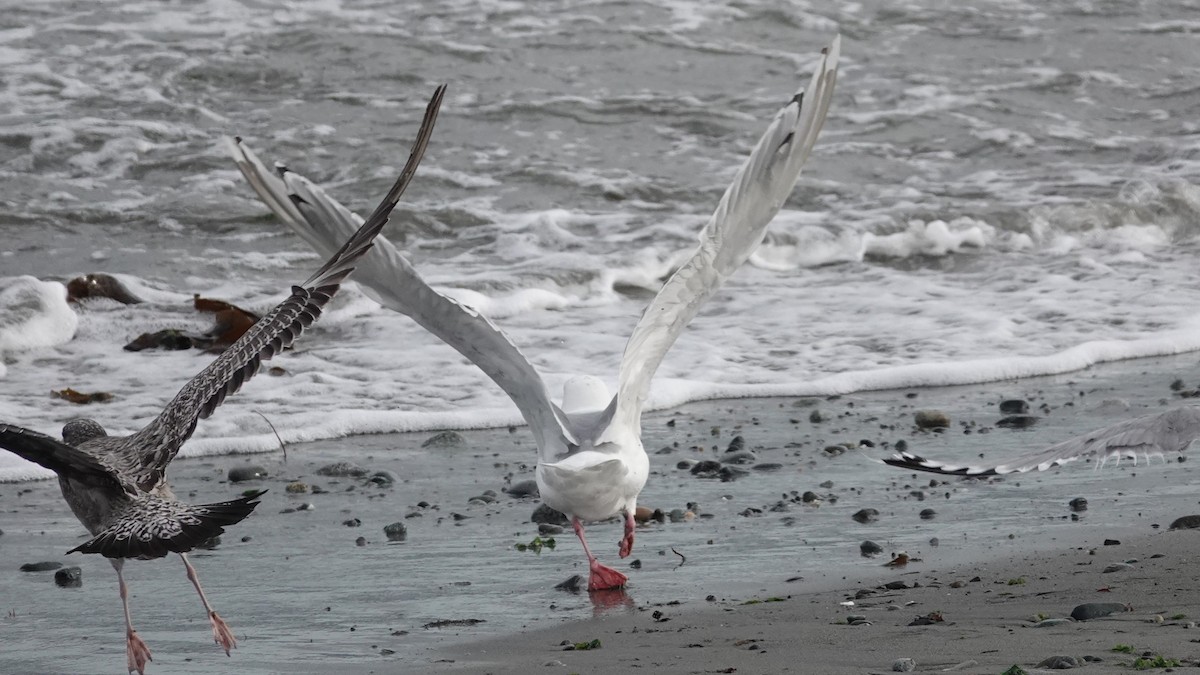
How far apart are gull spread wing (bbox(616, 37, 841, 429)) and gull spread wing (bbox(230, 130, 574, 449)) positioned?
1.06 feet

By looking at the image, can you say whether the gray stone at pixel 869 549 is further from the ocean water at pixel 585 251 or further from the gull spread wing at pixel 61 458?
the gull spread wing at pixel 61 458

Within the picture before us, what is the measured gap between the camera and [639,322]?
5.25 meters

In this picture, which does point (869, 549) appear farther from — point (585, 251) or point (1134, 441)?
point (585, 251)

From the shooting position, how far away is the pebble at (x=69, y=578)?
201 inches

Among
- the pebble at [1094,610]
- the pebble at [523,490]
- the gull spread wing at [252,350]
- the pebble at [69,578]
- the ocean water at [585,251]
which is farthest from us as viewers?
the pebble at [523,490]

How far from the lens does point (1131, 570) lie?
181 inches

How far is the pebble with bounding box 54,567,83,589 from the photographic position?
16.8 feet

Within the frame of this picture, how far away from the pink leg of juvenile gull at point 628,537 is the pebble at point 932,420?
2410mm

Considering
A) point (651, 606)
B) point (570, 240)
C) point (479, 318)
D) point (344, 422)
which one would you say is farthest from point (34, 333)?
point (651, 606)

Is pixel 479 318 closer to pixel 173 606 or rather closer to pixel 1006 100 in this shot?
pixel 173 606

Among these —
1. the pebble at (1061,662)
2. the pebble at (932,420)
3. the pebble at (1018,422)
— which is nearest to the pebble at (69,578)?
the pebble at (1061,662)

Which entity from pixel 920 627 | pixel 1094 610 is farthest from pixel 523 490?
pixel 1094 610

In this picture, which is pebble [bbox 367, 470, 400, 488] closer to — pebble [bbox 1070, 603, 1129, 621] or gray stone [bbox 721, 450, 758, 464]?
gray stone [bbox 721, 450, 758, 464]

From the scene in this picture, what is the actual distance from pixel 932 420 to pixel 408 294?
3173mm
